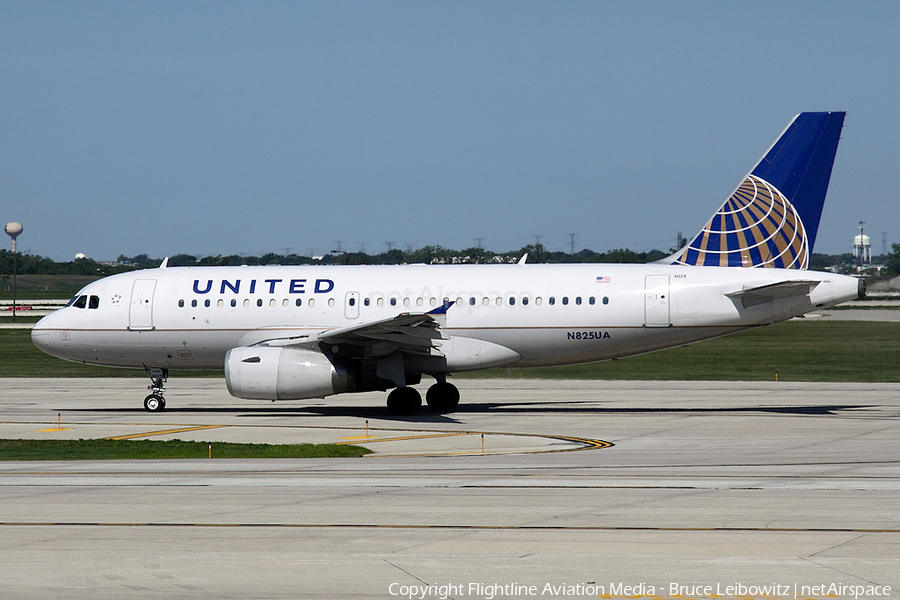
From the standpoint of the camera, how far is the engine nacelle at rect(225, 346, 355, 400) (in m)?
25.0

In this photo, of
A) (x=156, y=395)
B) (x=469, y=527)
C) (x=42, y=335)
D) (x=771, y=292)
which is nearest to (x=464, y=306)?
(x=771, y=292)

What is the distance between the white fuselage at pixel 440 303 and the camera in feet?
87.4

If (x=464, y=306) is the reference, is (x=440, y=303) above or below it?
above

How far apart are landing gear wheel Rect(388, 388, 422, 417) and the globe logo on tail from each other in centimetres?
859

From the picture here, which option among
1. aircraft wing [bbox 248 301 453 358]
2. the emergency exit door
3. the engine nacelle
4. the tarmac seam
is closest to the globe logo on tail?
the emergency exit door

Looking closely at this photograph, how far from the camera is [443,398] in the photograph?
92.2 ft

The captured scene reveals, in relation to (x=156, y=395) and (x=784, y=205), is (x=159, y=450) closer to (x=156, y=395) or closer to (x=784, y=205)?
(x=156, y=395)

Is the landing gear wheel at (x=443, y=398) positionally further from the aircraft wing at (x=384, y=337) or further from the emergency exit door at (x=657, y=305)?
the emergency exit door at (x=657, y=305)

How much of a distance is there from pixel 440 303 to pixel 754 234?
8.96 m

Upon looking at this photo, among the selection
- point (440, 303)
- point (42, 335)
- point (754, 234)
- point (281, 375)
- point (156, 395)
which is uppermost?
point (754, 234)

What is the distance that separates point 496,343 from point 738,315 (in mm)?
6493

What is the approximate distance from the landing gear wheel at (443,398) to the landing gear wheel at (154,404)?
7.59 metres

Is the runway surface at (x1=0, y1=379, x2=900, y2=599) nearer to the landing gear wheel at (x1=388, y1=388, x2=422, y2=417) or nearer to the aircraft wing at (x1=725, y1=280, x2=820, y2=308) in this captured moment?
the landing gear wheel at (x1=388, y1=388, x2=422, y2=417)

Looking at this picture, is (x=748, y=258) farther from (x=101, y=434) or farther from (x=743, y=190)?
(x=101, y=434)
